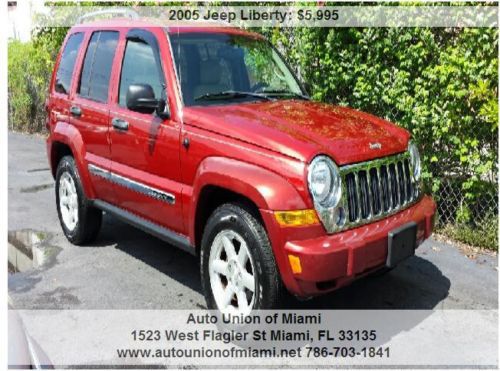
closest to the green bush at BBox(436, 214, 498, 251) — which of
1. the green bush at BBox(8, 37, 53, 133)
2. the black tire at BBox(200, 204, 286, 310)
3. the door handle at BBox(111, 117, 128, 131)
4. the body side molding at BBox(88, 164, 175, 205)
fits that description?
the black tire at BBox(200, 204, 286, 310)

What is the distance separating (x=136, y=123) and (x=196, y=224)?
1058 millimetres

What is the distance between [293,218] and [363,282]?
5.60ft

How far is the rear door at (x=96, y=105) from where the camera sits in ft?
16.7

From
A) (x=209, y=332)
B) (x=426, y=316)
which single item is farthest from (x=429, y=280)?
(x=209, y=332)

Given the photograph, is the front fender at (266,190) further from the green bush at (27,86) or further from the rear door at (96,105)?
the green bush at (27,86)

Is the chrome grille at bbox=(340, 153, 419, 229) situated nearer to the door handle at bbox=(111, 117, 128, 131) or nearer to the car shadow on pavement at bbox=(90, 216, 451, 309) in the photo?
the car shadow on pavement at bbox=(90, 216, 451, 309)

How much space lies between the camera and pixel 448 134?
5.66m

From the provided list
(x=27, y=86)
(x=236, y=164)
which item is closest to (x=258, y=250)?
(x=236, y=164)

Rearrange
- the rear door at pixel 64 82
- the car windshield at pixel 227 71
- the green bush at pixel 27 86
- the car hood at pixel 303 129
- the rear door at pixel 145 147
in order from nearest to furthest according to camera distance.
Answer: the car hood at pixel 303 129 < the rear door at pixel 145 147 < the car windshield at pixel 227 71 < the rear door at pixel 64 82 < the green bush at pixel 27 86

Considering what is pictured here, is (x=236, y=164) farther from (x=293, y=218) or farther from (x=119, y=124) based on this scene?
(x=119, y=124)

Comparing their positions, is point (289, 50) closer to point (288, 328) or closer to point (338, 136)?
point (338, 136)

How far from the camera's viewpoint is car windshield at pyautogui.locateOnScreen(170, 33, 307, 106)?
4438 millimetres

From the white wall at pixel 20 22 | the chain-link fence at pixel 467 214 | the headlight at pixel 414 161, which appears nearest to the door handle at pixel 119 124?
the headlight at pixel 414 161

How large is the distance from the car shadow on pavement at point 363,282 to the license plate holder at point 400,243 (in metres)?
0.45
